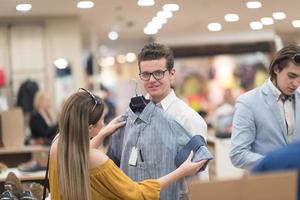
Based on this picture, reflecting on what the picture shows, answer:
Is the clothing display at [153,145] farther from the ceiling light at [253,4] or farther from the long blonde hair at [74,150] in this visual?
the ceiling light at [253,4]

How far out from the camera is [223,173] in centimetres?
647

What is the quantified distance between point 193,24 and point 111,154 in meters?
8.61

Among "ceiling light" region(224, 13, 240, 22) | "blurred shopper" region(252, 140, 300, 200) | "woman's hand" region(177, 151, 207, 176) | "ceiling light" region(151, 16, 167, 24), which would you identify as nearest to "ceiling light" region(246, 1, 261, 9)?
"ceiling light" region(224, 13, 240, 22)

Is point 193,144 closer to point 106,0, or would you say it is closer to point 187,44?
point 106,0

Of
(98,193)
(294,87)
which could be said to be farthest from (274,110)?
(98,193)

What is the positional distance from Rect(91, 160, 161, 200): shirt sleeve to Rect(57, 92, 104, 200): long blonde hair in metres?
0.07

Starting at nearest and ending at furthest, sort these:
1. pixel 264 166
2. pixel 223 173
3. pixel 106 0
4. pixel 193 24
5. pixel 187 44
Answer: pixel 264 166, pixel 223 173, pixel 106 0, pixel 193 24, pixel 187 44

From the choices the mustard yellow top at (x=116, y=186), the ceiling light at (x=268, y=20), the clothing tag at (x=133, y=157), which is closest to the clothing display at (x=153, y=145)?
the clothing tag at (x=133, y=157)

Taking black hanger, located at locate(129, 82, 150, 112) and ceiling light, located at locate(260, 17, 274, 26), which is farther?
ceiling light, located at locate(260, 17, 274, 26)

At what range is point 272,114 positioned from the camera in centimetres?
319

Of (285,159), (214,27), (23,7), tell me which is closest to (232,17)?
(214,27)

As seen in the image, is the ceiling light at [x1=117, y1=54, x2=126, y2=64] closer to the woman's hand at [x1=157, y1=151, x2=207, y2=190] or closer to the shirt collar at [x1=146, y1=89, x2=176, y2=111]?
the shirt collar at [x1=146, y1=89, x2=176, y2=111]

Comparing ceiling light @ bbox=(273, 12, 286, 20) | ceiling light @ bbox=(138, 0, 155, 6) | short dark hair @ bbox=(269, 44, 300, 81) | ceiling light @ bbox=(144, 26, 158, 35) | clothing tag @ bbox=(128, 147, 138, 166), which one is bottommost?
clothing tag @ bbox=(128, 147, 138, 166)

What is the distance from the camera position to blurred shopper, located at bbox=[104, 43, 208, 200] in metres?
2.93
